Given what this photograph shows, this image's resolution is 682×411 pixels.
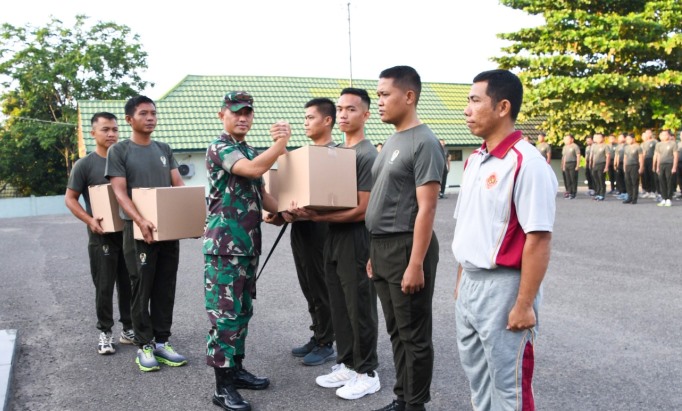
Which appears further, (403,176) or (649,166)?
(649,166)

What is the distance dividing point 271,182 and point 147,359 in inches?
67.2

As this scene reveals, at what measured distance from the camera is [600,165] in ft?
66.5

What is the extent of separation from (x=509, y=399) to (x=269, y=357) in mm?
2856

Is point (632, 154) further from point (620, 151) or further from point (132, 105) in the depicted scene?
point (132, 105)

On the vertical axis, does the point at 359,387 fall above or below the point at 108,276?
below

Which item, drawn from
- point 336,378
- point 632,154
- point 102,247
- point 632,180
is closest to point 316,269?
point 336,378

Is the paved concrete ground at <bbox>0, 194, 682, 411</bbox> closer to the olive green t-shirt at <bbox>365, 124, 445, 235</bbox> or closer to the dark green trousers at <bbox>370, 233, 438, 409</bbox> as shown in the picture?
the dark green trousers at <bbox>370, 233, 438, 409</bbox>

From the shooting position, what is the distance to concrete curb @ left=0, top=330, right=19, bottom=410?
4.35 m

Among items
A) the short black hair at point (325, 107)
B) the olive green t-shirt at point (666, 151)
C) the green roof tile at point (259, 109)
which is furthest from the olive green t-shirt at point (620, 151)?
the short black hair at point (325, 107)

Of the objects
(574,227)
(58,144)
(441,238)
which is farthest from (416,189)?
(58,144)

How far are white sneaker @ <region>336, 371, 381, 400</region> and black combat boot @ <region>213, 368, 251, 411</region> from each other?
64 cm

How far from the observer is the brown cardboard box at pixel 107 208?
5.42 m

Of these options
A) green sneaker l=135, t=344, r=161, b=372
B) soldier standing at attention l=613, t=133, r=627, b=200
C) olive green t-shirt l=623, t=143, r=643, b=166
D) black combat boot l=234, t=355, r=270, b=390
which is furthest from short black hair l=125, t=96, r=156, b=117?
soldier standing at attention l=613, t=133, r=627, b=200

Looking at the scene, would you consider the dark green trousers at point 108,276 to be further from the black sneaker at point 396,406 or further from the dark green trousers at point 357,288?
the black sneaker at point 396,406
